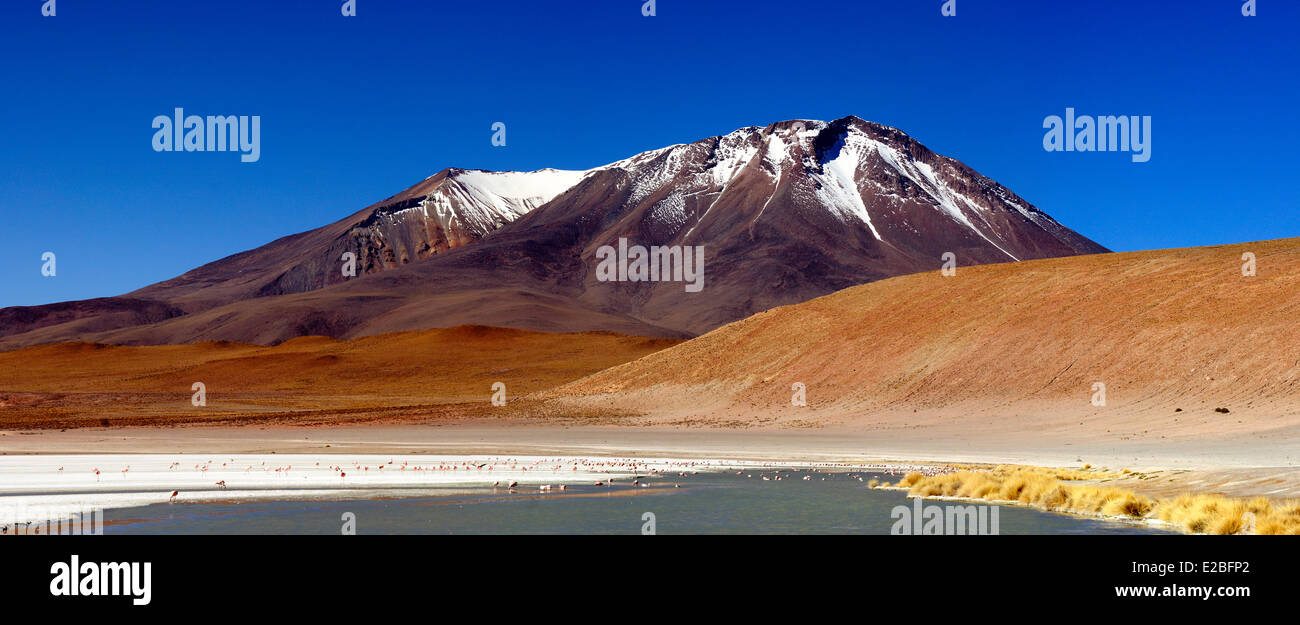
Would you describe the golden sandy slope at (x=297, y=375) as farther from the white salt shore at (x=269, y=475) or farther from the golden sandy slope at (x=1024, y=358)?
the white salt shore at (x=269, y=475)

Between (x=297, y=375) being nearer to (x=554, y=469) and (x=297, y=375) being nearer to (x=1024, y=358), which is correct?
(x=1024, y=358)

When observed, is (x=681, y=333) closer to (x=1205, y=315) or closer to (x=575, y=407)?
(x=575, y=407)

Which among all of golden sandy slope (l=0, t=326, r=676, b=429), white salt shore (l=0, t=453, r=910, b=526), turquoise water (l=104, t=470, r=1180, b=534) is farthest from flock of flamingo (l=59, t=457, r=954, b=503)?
golden sandy slope (l=0, t=326, r=676, b=429)

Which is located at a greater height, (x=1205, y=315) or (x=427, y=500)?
(x=1205, y=315)

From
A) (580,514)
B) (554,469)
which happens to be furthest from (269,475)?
(580,514)
